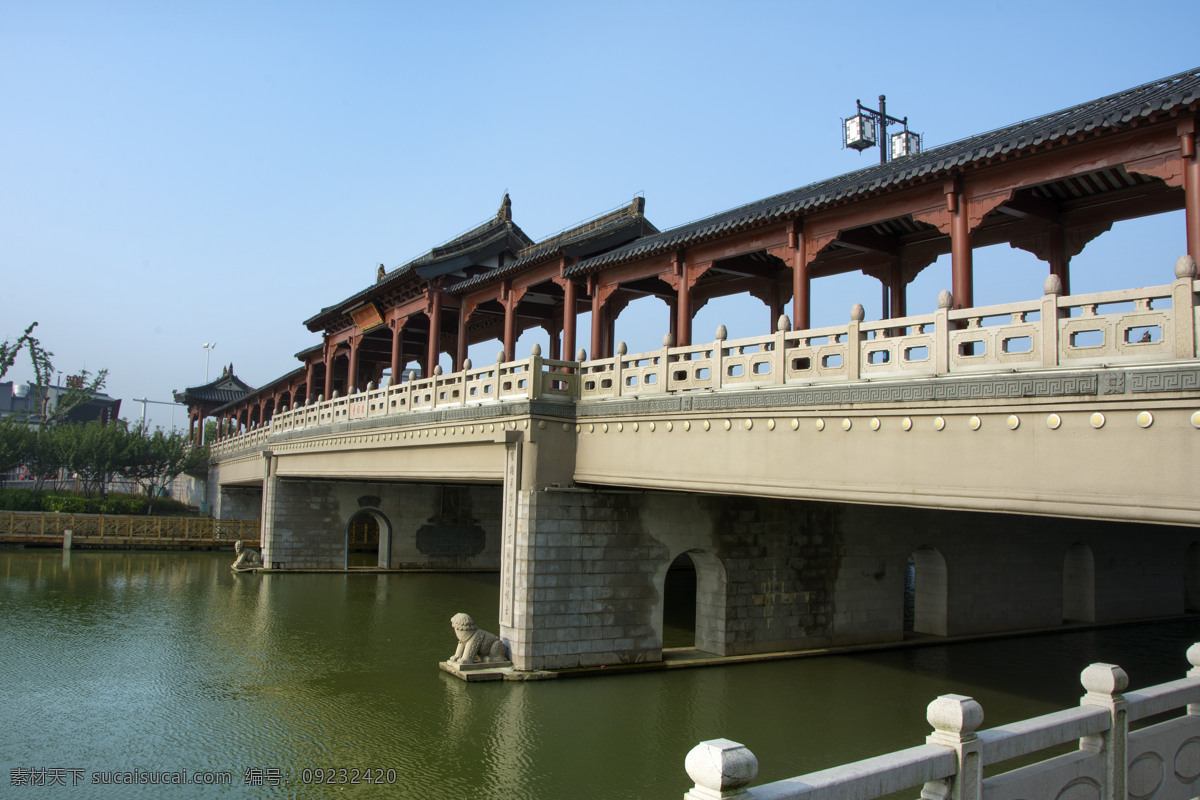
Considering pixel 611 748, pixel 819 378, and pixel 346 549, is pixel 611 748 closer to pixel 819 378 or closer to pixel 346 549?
pixel 819 378

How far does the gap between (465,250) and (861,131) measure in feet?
38.3

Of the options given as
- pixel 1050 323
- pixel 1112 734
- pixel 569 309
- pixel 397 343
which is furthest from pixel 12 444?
pixel 1112 734

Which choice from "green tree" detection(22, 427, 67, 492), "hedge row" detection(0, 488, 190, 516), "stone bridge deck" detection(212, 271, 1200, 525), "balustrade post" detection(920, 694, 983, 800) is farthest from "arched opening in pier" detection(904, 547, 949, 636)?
"green tree" detection(22, 427, 67, 492)

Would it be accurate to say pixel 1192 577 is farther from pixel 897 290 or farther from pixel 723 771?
pixel 723 771

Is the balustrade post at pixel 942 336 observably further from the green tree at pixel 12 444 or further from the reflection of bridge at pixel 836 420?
the green tree at pixel 12 444

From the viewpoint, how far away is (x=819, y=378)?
11109mm

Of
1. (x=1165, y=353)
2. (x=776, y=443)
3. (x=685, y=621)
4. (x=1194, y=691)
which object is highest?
(x=1165, y=353)

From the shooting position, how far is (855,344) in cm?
1062

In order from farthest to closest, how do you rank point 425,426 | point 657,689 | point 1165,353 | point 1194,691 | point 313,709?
1. point 425,426
2. point 657,689
3. point 313,709
4. point 1165,353
5. point 1194,691

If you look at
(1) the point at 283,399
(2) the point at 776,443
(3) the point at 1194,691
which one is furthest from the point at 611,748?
(1) the point at 283,399

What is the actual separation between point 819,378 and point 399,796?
7409 mm

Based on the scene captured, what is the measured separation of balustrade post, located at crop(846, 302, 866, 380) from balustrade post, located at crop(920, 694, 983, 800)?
557 centimetres

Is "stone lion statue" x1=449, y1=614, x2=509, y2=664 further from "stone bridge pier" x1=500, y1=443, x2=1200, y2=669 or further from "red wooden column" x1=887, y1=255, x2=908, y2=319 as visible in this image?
"red wooden column" x1=887, y1=255, x2=908, y2=319

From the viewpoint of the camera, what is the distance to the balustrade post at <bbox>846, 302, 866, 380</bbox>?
10570 millimetres
